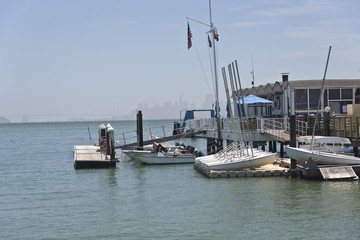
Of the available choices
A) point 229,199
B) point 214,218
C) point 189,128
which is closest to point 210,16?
point 189,128

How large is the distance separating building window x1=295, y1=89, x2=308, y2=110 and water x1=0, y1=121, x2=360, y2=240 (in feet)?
45.7

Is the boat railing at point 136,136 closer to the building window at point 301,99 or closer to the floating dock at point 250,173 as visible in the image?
the building window at point 301,99

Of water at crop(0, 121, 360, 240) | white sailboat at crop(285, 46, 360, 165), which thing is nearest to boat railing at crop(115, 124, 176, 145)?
water at crop(0, 121, 360, 240)

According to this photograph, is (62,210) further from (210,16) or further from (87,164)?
(210,16)

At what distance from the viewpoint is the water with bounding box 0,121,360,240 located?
1766cm

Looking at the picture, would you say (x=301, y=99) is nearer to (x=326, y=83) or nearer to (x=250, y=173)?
(x=326, y=83)

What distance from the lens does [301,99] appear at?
4094 centimetres

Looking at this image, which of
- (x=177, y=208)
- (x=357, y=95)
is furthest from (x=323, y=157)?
(x=357, y=95)

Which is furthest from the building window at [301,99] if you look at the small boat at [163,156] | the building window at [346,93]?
the small boat at [163,156]

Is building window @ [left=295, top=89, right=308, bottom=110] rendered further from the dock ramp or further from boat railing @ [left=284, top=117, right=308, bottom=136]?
the dock ramp

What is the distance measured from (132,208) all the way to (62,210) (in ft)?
9.06

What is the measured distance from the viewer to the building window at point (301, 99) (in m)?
40.9

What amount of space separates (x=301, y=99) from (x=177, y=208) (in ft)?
73.4

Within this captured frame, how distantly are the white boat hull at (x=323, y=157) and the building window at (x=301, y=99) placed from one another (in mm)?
14244
